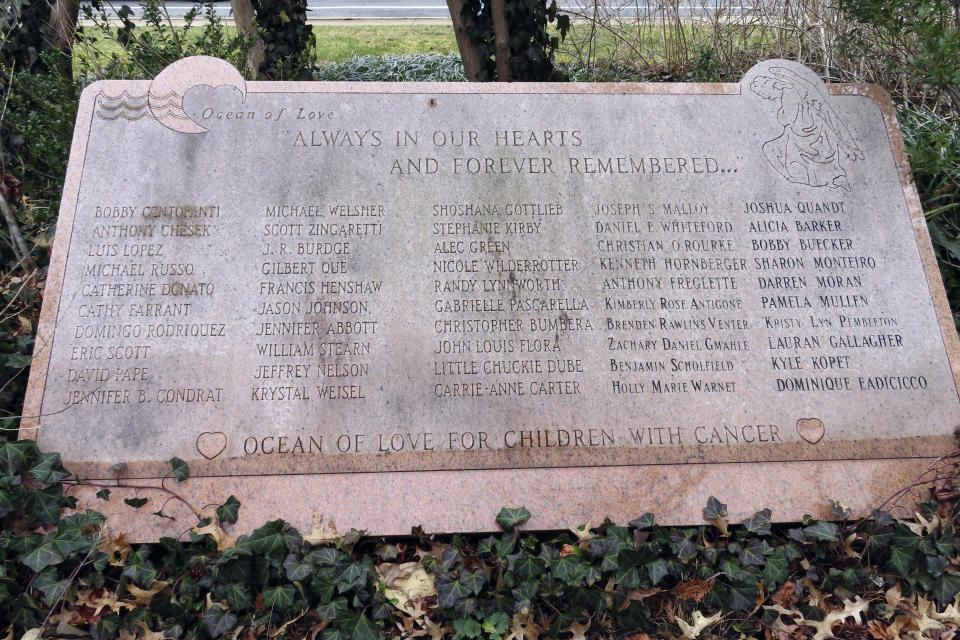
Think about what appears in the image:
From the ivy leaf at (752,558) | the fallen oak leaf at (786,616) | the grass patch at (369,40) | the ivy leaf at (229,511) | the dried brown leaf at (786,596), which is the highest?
the grass patch at (369,40)

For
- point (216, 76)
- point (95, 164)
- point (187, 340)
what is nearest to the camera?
point (187, 340)

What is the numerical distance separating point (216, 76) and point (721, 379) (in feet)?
12.0

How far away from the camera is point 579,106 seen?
3775 mm

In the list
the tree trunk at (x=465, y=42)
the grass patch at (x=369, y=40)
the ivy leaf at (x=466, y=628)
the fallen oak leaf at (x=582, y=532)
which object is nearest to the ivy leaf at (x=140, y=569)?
the ivy leaf at (x=466, y=628)

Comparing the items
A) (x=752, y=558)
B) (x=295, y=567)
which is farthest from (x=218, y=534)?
(x=752, y=558)

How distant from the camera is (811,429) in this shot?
3.13 metres

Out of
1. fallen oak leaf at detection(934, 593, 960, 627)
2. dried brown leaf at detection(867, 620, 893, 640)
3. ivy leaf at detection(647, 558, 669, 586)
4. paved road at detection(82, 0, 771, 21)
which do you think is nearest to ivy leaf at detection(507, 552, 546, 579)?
ivy leaf at detection(647, 558, 669, 586)

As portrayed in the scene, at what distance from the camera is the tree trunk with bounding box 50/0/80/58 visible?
221 inches

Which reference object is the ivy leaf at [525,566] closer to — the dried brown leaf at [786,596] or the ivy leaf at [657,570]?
the ivy leaf at [657,570]

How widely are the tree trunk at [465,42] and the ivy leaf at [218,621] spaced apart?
5264 millimetres

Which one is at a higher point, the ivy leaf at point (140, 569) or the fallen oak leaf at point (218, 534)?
the fallen oak leaf at point (218, 534)

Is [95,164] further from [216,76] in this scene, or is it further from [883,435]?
[883,435]

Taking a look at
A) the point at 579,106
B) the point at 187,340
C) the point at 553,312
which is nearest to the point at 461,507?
the point at 553,312

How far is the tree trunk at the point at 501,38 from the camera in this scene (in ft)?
18.3
